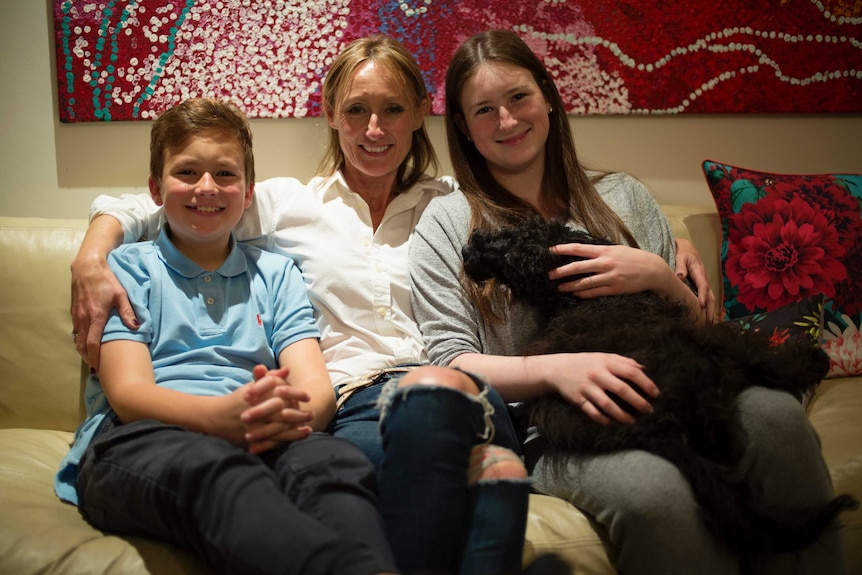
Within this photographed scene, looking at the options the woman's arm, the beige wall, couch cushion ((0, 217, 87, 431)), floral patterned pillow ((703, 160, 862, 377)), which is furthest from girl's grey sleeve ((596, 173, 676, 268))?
couch cushion ((0, 217, 87, 431))

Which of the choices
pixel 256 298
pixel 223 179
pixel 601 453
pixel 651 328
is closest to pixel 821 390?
pixel 651 328

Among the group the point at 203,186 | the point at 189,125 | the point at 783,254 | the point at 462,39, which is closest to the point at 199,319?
the point at 203,186

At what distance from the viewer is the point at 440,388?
110 centimetres

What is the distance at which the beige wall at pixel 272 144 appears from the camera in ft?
6.68

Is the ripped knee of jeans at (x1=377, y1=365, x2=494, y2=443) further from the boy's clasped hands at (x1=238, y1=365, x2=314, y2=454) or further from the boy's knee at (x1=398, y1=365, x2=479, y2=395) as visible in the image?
the boy's clasped hands at (x1=238, y1=365, x2=314, y2=454)

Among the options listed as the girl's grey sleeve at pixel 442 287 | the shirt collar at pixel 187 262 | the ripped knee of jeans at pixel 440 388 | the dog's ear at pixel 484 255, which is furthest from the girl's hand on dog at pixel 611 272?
the shirt collar at pixel 187 262

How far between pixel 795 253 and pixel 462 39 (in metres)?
1.14

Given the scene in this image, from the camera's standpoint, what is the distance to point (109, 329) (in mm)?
1324

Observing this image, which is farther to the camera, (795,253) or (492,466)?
(795,253)

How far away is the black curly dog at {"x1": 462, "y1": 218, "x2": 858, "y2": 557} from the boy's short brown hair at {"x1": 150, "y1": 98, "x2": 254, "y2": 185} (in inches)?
23.3

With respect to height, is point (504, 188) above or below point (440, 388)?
above

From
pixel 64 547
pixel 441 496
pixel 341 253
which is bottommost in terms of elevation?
pixel 64 547

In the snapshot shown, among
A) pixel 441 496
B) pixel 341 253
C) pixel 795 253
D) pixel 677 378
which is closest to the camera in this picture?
pixel 441 496

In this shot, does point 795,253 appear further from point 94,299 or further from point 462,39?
point 94,299
